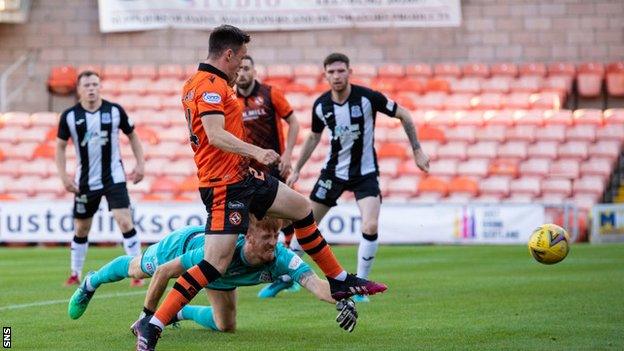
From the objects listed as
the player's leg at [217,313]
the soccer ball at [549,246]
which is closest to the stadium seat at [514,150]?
the soccer ball at [549,246]

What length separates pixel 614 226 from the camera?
20906 mm

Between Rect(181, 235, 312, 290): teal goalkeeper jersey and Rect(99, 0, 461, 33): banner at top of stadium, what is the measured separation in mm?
18520

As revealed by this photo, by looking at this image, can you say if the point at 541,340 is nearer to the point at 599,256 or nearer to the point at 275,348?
the point at 275,348

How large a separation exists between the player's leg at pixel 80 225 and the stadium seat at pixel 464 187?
1062cm

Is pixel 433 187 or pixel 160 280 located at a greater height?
pixel 160 280

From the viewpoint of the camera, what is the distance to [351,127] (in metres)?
11.8

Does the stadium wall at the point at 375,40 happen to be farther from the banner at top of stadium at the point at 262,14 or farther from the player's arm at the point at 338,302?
the player's arm at the point at 338,302

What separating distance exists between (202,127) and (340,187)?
4.22m

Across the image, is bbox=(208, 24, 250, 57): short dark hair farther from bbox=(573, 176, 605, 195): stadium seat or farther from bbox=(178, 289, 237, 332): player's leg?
bbox=(573, 176, 605, 195): stadium seat

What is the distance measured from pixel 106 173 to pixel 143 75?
533 inches

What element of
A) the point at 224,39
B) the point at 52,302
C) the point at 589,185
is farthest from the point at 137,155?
the point at 589,185

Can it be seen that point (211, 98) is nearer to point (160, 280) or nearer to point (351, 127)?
point (160, 280)

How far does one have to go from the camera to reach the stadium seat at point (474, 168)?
23.2 meters

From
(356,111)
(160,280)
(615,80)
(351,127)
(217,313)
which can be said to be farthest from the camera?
(615,80)
